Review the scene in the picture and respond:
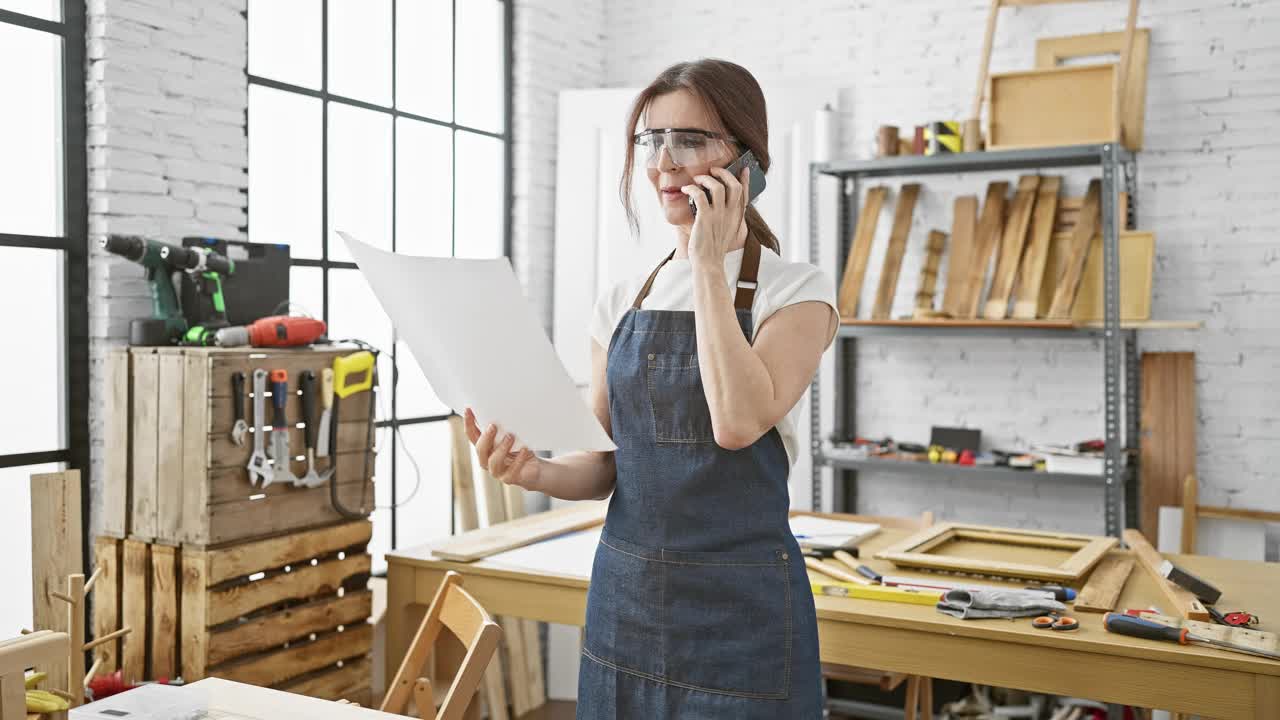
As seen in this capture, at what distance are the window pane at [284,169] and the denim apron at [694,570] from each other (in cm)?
223

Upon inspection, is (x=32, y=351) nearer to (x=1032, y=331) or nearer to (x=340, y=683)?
(x=340, y=683)

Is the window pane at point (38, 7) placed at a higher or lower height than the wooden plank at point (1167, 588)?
higher

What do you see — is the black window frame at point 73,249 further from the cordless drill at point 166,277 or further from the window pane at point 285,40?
the window pane at point 285,40

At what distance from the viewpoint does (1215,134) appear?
4.19 m

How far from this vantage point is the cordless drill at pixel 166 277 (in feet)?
9.06

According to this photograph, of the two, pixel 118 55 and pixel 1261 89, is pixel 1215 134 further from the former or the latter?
pixel 118 55

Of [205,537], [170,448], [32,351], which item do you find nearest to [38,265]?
[32,351]

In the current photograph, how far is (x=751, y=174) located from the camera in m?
1.72

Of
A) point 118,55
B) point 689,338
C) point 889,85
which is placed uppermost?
point 889,85

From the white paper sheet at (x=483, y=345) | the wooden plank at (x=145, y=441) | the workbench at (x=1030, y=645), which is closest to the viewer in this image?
the white paper sheet at (x=483, y=345)

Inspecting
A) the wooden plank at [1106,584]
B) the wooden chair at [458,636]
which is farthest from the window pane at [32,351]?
Result: the wooden plank at [1106,584]

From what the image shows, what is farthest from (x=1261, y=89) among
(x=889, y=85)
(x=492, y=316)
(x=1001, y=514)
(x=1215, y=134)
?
(x=492, y=316)

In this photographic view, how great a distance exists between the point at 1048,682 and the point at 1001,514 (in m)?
2.47

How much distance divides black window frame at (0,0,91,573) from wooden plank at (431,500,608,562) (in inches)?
37.7
